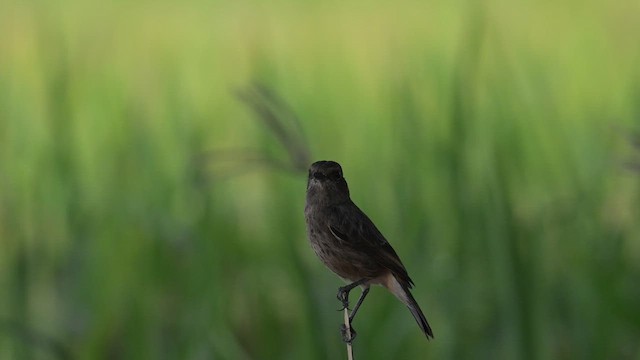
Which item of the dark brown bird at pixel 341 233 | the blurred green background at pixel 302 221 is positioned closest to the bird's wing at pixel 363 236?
the dark brown bird at pixel 341 233

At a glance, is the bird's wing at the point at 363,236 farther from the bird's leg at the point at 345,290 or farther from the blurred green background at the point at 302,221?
the blurred green background at the point at 302,221

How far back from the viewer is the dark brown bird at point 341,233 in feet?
3.78

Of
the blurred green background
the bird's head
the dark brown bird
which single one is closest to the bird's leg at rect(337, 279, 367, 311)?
the dark brown bird

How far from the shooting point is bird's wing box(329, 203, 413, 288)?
1.16 m

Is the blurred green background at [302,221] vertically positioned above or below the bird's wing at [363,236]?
below

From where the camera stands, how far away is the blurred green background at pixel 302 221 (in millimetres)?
2387

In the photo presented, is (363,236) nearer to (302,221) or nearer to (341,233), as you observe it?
(341,233)

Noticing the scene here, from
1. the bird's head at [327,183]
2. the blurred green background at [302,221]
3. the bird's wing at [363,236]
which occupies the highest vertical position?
the bird's head at [327,183]

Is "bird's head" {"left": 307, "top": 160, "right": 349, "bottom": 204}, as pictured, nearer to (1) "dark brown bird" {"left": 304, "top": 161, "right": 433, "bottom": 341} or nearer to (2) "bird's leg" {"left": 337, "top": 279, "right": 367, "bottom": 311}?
(1) "dark brown bird" {"left": 304, "top": 161, "right": 433, "bottom": 341}

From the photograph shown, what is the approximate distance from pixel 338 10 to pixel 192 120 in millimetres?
2459

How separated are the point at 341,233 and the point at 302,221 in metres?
1.41

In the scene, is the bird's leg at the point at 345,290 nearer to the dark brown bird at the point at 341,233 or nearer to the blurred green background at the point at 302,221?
the dark brown bird at the point at 341,233

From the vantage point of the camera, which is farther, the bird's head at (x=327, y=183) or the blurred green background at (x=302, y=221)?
the blurred green background at (x=302, y=221)

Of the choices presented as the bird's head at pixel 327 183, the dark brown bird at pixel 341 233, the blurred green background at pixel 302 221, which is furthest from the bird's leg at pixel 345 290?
the blurred green background at pixel 302 221
